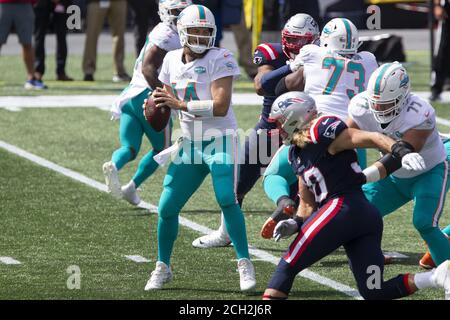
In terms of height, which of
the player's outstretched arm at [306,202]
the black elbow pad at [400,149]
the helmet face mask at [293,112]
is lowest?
the player's outstretched arm at [306,202]

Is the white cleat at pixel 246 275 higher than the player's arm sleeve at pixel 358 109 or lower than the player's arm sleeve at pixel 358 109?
lower

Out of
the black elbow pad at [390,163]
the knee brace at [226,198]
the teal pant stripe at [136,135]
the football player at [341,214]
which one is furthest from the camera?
the teal pant stripe at [136,135]

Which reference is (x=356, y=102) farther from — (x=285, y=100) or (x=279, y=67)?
(x=279, y=67)

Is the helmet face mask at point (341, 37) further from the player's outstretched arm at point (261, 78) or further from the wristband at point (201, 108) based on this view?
the wristband at point (201, 108)

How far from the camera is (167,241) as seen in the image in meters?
7.81

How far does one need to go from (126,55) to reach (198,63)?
13.5 meters

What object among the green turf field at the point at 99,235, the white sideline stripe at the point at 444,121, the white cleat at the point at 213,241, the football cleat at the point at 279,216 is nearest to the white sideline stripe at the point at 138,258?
the green turf field at the point at 99,235

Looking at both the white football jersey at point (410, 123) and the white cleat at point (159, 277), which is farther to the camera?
the white cleat at point (159, 277)

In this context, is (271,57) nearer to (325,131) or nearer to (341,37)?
(341,37)

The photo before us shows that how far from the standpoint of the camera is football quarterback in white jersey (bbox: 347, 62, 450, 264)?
7387 mm

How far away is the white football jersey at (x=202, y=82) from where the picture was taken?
7.93 meters

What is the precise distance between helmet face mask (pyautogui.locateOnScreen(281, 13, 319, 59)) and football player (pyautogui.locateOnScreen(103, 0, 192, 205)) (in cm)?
116

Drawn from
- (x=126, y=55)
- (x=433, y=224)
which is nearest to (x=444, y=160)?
(x=433, y=224)

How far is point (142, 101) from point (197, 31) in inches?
97.0
